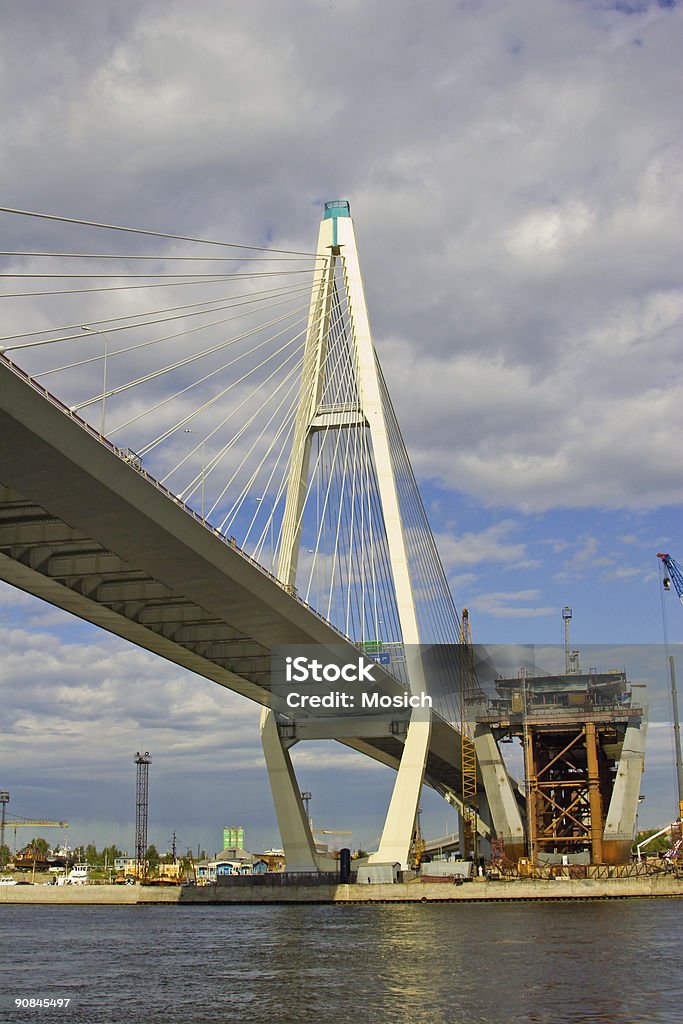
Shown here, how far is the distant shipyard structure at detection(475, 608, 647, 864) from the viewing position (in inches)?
2571

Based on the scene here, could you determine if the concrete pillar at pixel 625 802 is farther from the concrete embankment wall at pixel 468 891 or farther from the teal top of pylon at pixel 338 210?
the teal top of pylon at pixel 338 210

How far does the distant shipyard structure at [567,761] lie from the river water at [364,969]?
63.9 feet

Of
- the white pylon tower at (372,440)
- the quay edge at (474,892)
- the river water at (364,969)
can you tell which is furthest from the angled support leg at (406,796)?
the river water at (364,969)

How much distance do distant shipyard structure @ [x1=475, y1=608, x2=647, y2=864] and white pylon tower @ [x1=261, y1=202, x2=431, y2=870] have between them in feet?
52.9

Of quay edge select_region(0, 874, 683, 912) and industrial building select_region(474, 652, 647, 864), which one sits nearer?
quay edge select_region(0, 874, 683, 912)

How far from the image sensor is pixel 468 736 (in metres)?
77.8

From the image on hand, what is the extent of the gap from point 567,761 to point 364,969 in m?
48.6

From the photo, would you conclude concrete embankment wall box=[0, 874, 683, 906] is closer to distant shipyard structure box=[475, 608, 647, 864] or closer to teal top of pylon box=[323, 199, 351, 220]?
distant shipyard structure box=[475, 608, 647, 864]

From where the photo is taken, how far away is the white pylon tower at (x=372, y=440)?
50469 millimetres

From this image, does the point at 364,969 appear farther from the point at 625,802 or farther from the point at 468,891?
the point at 625,802

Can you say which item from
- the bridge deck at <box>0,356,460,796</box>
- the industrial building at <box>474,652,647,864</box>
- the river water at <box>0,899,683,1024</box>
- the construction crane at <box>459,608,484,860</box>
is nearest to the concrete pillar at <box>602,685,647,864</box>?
Result: the industrial building at <box>474,652,647,864</box>

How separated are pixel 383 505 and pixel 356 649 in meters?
6.09

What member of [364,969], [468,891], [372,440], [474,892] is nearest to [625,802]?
[474,892]

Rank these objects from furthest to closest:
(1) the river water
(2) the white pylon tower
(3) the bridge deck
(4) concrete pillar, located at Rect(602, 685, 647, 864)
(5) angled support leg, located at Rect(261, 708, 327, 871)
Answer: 1. (4) concrete pillar, located at Rect(602, 685, 647, 864)
2. (5) angled support leg, located at Rect(261, 708, 327, 871)
3. (2) the white pylon tower
4. (3) the bridge deck
5. (1) the river water
